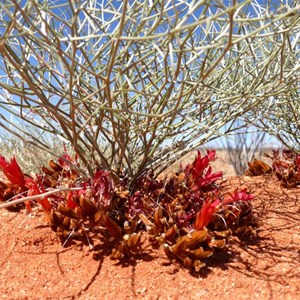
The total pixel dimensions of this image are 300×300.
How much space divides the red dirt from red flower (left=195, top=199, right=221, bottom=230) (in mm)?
195

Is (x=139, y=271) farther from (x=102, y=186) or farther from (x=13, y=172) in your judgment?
(x=13, y=172)

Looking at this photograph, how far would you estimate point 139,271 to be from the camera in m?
2.12

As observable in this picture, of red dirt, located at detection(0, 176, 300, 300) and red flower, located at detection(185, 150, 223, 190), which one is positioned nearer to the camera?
red dirt, located at detection(0, 176, 300, 300)

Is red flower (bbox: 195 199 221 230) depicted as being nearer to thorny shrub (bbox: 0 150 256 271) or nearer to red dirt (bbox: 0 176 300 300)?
thorny shrub (bbox: 0 150 256 271)

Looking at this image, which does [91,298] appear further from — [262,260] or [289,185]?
[289,185]

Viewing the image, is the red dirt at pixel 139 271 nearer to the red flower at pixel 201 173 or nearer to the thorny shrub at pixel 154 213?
the thorny shrub at pixel 154 213

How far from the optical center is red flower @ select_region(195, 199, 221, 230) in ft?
7.00

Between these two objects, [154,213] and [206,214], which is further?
[154,213]

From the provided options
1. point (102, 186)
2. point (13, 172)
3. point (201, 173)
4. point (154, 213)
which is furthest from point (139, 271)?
point (13, 172)

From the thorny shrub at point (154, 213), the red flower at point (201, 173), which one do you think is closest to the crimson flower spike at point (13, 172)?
the thorny shrub at point (154, 213)

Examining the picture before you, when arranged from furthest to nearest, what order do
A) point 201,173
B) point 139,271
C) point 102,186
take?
1. point 201,173
2. point 102,186
3. point 139,271

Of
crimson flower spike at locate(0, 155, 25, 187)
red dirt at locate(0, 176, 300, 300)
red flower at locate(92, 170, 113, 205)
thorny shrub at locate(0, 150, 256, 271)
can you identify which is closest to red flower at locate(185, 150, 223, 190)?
thorny shrub at locate(0, 150, 256, 271)

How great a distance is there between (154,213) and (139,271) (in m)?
0.36

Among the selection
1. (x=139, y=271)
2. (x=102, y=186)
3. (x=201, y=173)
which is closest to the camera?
(x=139, y=271)
